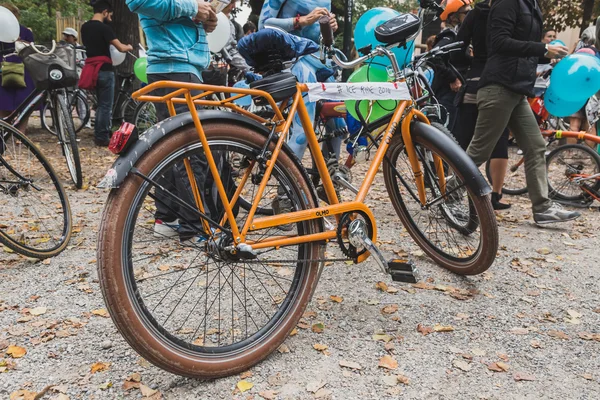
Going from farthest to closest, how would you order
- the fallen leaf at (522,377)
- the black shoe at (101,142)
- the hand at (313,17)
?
the black shoe at (101,142) → the hand at (313,17) → the fallen leaf at (522,377)

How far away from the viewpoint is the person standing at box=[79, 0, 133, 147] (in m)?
7.36

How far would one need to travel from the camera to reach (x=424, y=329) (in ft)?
8.71

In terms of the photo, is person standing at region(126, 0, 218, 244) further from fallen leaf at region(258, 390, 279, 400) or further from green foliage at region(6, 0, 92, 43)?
green foliage at region(6, 0, 92, 43)

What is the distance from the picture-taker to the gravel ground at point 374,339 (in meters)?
2.16

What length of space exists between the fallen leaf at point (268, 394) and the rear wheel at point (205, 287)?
156 mm

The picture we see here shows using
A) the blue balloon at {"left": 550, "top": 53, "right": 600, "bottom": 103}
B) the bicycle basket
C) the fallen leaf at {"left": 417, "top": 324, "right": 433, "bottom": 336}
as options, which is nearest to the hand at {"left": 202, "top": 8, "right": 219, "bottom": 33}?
the bicycle basket

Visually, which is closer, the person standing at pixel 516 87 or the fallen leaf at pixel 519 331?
the fallen leaf at pixel 519 331

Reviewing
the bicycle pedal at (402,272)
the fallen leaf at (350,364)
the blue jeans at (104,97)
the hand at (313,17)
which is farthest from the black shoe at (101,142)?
the fallen leaf at (350,364)

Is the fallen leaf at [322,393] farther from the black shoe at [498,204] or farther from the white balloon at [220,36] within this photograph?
the white balloon at [220,36]

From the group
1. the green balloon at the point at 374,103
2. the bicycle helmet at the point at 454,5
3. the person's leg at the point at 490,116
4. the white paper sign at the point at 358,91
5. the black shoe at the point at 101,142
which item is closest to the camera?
the white paper sign at the point at 358,91

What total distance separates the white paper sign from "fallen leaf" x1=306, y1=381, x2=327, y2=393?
4.34 ft

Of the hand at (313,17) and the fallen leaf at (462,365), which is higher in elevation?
the hand at (313,17)

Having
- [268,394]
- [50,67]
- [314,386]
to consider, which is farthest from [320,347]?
[50,67]

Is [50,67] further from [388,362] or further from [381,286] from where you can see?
[388,362]
